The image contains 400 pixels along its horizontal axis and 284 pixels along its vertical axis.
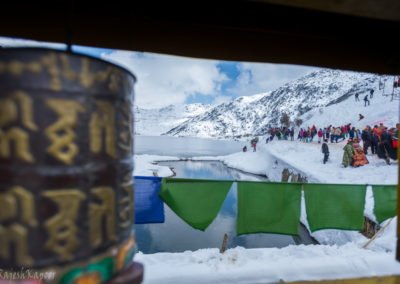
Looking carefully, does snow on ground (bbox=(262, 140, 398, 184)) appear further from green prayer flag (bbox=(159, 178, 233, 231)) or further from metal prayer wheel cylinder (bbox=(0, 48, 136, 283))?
metal prayer wheel cylinder (bbox=(0, 48, 136, 283))

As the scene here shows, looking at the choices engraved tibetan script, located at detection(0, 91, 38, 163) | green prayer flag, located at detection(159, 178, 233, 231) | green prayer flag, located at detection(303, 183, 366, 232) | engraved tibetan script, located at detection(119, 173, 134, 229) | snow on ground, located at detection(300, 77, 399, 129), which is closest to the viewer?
engraved tibetan script, located at detection(0, 91, 38, 163)

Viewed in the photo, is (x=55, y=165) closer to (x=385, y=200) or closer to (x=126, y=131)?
(x=126, y=131)

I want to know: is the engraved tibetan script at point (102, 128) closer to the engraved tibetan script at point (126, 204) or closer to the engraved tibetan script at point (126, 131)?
the engraved tibetan script at point (126, 131)

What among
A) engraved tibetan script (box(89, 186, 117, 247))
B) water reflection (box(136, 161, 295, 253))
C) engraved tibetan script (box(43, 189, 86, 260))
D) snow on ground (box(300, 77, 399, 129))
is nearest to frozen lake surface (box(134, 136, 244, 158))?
snow on ground (box(300, 77, 399, 129))

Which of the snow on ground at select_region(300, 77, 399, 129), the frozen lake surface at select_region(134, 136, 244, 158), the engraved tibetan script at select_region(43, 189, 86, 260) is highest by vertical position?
the snow on ground at select_region(300, 77, 399, 129)

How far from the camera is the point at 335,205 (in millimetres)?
4074

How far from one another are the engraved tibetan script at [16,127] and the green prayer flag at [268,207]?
3.24 meters

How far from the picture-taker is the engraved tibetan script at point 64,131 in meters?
1.02

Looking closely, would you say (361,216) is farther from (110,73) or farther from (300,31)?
(110,73)

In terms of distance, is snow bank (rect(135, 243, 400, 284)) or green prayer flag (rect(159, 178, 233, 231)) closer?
snow bank (rect(135, 243, 400, 284))

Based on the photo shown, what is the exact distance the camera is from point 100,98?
1.15 meters

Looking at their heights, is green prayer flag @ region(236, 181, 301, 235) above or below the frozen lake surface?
above

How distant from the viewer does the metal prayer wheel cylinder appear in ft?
3.27

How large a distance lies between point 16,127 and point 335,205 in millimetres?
4760
